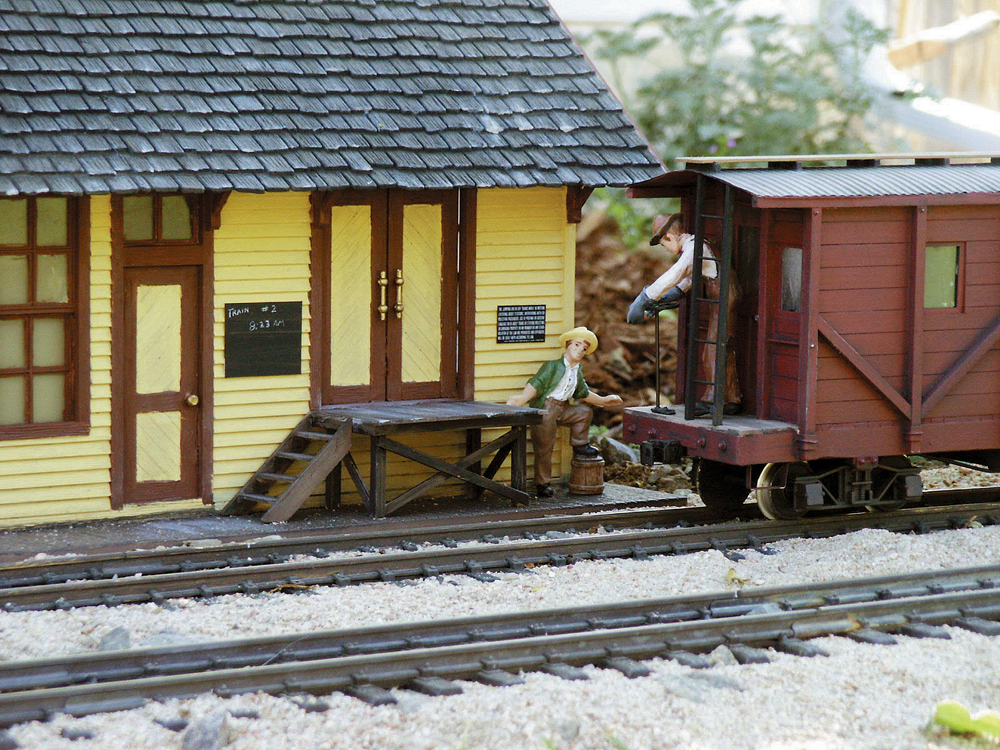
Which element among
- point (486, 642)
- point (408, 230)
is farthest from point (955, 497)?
point (486, 642)

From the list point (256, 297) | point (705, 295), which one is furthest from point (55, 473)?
point (705, 295)

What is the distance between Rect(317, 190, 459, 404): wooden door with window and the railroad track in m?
4.56

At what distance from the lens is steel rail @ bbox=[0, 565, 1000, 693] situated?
8125mm

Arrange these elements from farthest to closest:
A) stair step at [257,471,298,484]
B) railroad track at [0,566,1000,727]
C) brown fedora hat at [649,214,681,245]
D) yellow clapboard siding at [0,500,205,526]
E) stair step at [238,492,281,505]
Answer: stair step at [257,471,298,484]
stair step at [238,492,281,505]
brown fedora hat at [649,214,681,245]
yellow clapboard siding at [0,500,205,526]
railroad track at [0,566,1000,727]

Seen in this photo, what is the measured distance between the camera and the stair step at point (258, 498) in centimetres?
1227

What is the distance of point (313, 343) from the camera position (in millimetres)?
12961

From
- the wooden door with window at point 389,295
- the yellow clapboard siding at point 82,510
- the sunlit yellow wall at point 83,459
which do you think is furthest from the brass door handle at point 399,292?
the sunlit yellow wall at point 83,459

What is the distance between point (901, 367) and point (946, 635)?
3.08 m

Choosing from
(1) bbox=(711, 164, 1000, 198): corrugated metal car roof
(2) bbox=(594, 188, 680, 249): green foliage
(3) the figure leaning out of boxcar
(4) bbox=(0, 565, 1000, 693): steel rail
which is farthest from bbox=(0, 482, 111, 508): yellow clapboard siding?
(2) bbox=(594, 188, 680, 249): green foliage

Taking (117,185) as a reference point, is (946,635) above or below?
below

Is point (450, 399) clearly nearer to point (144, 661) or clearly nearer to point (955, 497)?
point (955, 497)

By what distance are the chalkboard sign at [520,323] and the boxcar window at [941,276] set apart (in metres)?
3.65

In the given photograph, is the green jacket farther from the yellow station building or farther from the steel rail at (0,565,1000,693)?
the steel rail at (0,565,1000,693)

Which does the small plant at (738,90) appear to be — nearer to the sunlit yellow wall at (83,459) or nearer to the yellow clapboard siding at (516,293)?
the yellow clapboard siding at (516,293)
